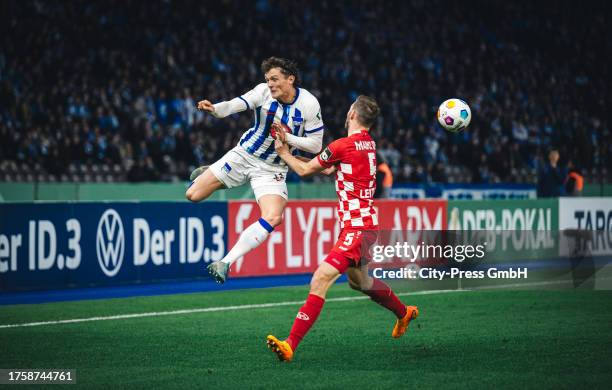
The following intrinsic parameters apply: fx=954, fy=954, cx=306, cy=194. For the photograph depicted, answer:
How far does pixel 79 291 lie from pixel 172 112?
11076 millimetres

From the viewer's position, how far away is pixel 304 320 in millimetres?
7516

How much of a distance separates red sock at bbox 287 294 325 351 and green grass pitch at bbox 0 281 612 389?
215 millimetres

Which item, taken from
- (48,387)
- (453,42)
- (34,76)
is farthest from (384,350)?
(453,42)

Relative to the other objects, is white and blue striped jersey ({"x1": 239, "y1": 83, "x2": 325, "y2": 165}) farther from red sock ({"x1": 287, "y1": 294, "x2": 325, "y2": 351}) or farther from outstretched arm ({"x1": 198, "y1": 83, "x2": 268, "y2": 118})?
red sock ({"x1": 287, "y1": 294, "x2": 325, "y2": 351})

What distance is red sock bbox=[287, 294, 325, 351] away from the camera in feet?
24.4

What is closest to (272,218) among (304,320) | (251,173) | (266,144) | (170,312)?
(251,173)

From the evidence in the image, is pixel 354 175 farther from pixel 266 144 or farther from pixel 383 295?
pixel 266 144

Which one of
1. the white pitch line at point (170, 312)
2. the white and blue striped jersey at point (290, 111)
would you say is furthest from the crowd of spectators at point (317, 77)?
the white and blue striped jersey at point (290, 111)

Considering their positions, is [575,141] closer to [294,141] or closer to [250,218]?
[250,218]

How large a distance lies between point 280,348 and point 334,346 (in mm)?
1329

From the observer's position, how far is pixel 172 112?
77.7ft

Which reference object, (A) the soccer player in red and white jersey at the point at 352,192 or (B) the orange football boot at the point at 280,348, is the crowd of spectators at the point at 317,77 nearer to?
(A) the soccer player in red and white jersey at the point at 352,192

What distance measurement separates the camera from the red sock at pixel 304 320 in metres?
Result: 7.44

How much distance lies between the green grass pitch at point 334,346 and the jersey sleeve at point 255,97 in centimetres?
225
